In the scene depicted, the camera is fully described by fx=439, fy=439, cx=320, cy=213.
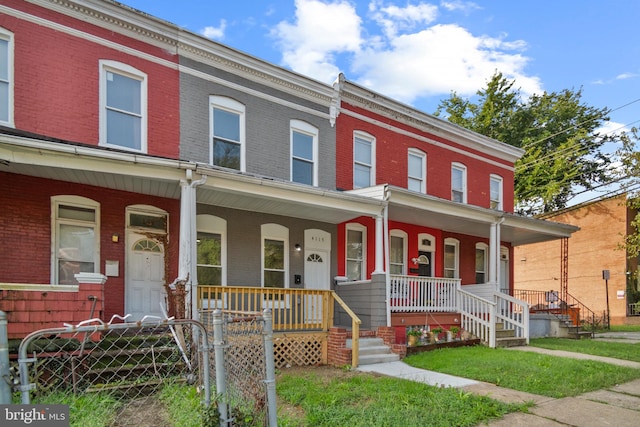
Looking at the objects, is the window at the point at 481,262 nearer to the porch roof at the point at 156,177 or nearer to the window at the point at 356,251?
the window at the point at 356,251

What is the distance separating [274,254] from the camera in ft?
37.6

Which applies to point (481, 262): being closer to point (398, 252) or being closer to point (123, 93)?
point (398, 252)

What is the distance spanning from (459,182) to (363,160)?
479 centimetres

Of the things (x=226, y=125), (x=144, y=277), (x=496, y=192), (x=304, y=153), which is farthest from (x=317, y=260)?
(x=496, y=192)

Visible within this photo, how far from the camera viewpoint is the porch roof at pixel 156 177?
22.1ft

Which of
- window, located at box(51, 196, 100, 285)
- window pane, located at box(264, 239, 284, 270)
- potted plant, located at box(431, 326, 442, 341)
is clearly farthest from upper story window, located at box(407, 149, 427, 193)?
window, located at box(51, 196, 100, 285)

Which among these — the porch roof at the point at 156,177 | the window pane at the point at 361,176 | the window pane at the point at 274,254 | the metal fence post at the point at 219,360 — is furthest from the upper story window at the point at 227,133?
the metal fence post at the point at 219,360

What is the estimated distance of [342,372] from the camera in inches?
321

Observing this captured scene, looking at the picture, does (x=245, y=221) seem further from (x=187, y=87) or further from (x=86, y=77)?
(x=86, y=77)

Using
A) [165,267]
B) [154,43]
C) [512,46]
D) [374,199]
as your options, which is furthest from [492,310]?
[512,46]

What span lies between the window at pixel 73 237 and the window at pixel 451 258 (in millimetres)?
11524

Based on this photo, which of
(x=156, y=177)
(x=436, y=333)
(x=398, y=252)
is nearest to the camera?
(x=156, y=177)

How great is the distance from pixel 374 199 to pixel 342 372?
421 cm

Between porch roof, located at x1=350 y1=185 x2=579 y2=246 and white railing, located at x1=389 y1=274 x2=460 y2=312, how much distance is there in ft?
6.17
